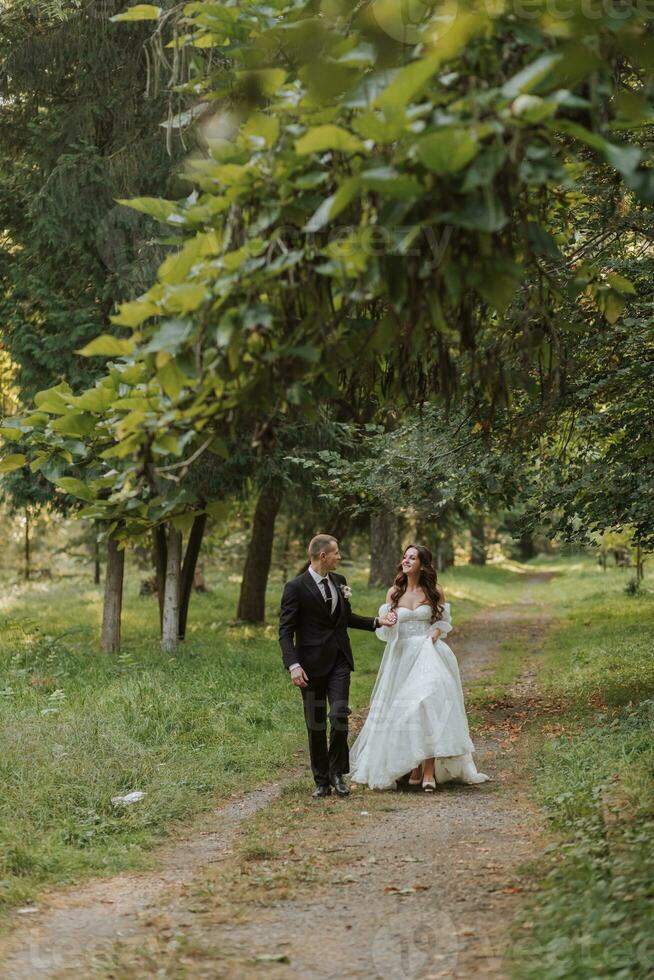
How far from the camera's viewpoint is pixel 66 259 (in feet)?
49.7

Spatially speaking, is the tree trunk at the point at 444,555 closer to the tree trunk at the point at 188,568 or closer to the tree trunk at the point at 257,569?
the tree trunk at the point at 257,569

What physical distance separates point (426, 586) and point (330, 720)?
5.34 ft

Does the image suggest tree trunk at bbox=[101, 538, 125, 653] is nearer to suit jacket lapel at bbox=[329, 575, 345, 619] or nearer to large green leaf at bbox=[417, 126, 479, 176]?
suit jacket lapel at bbox=[329, 575, 345, 619]

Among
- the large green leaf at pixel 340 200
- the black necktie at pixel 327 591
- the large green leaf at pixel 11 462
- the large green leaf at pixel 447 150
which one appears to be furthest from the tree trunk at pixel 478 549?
the large green leaf at pixel 447 150

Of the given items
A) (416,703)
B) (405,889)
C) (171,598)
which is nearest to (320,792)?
(416,703)

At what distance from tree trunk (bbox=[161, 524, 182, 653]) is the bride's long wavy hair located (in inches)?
282

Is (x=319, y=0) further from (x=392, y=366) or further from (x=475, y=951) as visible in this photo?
(x=475, y=951)

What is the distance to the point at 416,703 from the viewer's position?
8539 mm

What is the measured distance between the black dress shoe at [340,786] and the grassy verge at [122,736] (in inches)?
Result: 31.0

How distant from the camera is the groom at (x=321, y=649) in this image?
8250mm

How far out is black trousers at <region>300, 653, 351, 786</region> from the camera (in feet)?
26.7

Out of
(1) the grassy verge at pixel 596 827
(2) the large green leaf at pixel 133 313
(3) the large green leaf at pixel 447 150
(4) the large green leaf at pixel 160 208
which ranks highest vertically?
(4) the large green leaf at pixel 160 208

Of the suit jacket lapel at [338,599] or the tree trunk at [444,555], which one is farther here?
the tree trunk at [444,555]

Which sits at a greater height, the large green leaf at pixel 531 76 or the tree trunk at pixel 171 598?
the large green leaf at pixel 531 76
